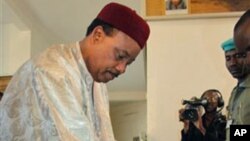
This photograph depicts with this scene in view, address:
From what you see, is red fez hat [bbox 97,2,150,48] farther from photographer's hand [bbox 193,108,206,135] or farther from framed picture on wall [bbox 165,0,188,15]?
framed picture on wall [bbox 165,0,188,15]

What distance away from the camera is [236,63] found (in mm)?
1479

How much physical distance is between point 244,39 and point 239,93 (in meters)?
0.16

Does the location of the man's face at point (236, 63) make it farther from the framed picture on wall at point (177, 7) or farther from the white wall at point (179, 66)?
the framed picture on wall at point (177, 7)

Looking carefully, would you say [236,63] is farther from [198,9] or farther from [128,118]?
[128,118]

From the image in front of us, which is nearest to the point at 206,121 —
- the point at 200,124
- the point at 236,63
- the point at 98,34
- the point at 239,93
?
the point at 200,124

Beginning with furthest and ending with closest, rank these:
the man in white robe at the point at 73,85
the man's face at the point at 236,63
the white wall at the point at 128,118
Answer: the white wall at the point at 128,118
the man's face at the point at 236,63
the man in white robe at the point at 73,85

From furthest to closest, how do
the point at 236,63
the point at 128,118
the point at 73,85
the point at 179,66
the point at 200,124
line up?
the point at 128,118
the point at 179,66
the point at 200,124
the point at 236,63
the point at 73,85

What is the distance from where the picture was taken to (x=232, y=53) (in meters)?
1.48

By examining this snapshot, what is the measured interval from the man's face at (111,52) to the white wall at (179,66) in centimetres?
69

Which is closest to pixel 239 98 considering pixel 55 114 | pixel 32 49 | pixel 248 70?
pixel 248 70

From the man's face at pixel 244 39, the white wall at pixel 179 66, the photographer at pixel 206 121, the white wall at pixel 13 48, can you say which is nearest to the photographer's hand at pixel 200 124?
the photographer at pixel 206 121

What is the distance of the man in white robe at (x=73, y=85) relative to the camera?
3.33ft

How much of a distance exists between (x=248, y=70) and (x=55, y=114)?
23.3 inches

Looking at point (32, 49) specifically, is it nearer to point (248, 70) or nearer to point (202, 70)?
point (202, 70)
